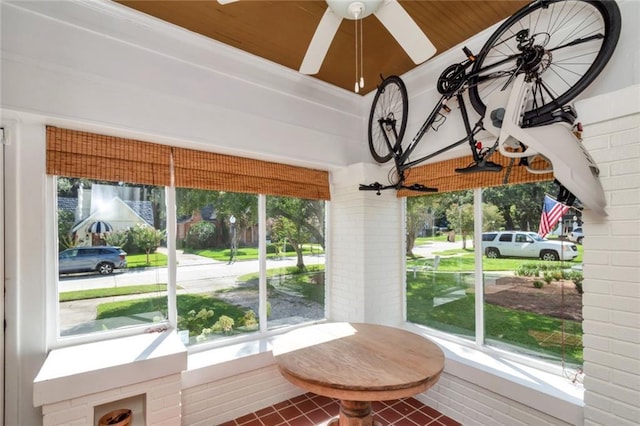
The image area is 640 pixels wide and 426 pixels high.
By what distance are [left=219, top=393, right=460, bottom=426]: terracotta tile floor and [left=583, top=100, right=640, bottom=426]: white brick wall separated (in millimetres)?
1086

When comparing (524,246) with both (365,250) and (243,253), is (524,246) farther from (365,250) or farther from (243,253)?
(243,253)

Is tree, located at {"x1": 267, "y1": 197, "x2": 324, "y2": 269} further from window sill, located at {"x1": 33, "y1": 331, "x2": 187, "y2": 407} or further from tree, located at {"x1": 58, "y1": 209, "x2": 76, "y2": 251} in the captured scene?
tree, located at {"x1": 58, "y1": 209, "x2": 76, "y2": 251}

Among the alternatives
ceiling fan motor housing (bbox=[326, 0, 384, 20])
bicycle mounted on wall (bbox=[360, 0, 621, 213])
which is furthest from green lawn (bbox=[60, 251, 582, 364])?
ceiling fan motor housing (bbox=[326, 0, 384, 20])

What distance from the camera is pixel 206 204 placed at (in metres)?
2.55

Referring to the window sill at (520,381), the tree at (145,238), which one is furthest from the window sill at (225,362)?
the window sill at (520,381)

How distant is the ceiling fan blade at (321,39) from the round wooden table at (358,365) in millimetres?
1772

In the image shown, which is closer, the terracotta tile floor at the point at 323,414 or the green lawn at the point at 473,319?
the green lawn at the point at 473,319

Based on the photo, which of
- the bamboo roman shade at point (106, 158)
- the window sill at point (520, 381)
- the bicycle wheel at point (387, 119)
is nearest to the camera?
the window sill at point (520, 381)

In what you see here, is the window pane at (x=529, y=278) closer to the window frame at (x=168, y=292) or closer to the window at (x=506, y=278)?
the window at (x=506, y=278)

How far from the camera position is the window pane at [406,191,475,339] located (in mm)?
2592

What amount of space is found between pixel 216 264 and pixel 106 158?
1174 mm

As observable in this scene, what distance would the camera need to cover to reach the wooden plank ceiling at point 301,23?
6.29 ft

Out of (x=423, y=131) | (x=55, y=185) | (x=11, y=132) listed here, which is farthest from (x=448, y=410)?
(x=11, y=132)

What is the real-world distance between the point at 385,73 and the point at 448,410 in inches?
117
